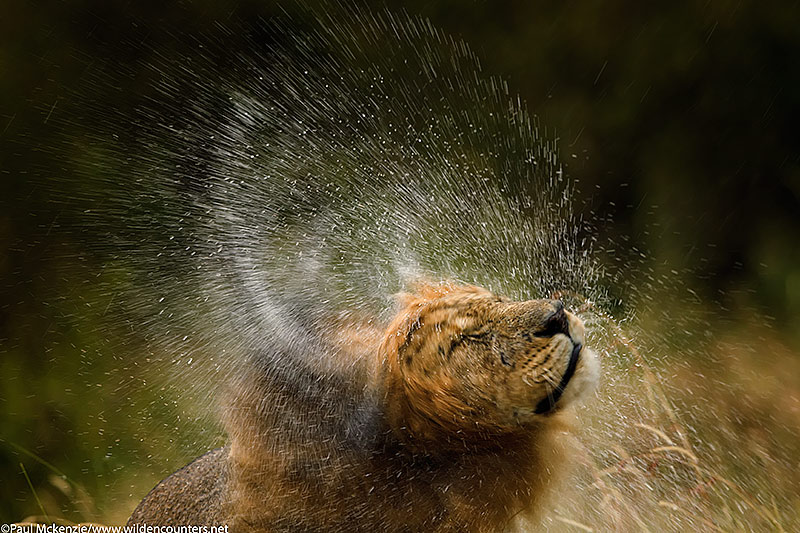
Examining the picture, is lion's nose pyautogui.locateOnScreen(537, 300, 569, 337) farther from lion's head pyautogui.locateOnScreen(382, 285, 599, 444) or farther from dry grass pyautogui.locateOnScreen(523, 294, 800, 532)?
dry grass pyautogui.locateOnScreen(523, 294, 800, 532)

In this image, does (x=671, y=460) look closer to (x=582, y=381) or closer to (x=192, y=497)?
(x=582, y=381)

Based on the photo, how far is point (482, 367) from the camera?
129 centimetres

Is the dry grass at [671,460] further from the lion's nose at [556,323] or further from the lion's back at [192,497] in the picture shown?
the lion's back at [192,497]

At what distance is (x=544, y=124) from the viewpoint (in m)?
3.66

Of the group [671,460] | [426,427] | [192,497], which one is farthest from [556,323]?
[671,460]

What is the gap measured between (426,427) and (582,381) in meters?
0.27

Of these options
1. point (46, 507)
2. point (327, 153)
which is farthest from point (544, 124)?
point (46, 507)

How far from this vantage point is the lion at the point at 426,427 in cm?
128

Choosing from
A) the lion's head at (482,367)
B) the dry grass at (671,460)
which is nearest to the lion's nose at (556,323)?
the lion's head at (482,367)

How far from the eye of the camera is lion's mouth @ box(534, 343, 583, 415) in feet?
4.17

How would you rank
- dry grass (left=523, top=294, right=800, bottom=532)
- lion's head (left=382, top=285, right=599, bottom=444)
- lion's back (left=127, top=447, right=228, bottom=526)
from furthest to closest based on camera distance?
dry grass (left=523, top=294, right=800, bottom=532) < lion's back (left=127, top=447, right=228, bottom=526) < lion's head (left=382, top=285, right=599, bottom=444)

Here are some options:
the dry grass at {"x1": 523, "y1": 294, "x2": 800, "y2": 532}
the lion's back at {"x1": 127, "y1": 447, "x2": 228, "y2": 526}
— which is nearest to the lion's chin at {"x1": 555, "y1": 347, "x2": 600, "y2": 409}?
the dry grass at {"x1": 523, "y1": 294, "x2": 800, "y2": 532}

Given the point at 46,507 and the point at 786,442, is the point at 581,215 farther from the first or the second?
the point at 46,507

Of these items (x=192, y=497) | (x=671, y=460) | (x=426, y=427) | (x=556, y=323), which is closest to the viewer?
(x=556, y=323)
